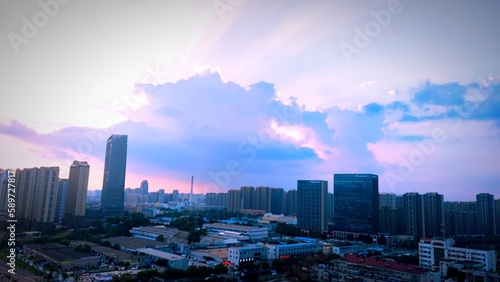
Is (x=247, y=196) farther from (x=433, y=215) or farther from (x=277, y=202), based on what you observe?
(x=433, y=215)

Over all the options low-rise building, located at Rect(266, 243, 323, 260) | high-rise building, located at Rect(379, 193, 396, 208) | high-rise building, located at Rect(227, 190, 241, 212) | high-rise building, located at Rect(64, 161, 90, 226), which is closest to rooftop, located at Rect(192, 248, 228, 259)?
low-rise building, located at Rect(266, 243, 323, 260)

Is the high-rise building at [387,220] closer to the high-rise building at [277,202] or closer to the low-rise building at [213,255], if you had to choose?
the low-rise building at [213,255]

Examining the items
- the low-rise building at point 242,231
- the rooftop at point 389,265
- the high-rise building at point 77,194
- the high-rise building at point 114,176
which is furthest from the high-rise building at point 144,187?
the rooftop at point 389,265

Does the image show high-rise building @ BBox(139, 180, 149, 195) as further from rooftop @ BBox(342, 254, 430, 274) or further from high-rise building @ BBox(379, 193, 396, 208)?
rooftop @ BBox(342, 254, 430, 274)

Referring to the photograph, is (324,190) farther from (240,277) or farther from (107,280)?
(107,280)

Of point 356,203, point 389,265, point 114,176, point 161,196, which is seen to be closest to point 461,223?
point 356,203
